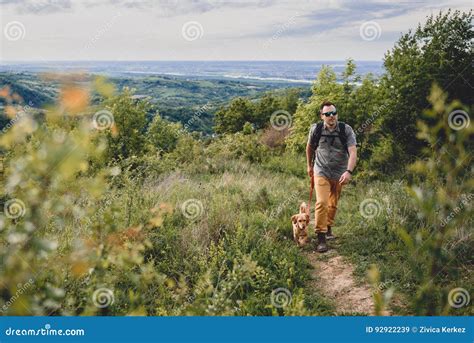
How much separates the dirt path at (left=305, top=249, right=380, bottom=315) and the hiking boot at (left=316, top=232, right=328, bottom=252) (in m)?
0.07

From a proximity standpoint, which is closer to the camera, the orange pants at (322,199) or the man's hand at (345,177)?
the man's hand at (345,177)

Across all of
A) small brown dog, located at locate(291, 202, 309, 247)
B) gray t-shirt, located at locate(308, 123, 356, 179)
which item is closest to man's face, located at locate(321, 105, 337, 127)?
gray t-shirt, located at locate(308, 123, 356, 179)

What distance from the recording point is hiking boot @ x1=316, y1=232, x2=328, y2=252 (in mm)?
5672

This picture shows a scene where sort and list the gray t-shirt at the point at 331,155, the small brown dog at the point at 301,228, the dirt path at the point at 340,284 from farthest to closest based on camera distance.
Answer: the gray t-shirt at the point at 331,155, the small brown dog at the point at 301,228, the dirt path at the point at 340,284

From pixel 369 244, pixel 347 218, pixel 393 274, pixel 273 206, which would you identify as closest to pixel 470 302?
pixel 393 274

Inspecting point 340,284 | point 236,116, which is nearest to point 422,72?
point 340,284

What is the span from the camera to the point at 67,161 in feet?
5.06

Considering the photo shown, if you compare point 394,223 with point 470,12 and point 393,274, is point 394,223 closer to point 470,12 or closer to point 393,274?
point 393,274

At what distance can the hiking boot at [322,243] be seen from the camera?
5672 millimetres

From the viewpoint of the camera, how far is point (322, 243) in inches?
226

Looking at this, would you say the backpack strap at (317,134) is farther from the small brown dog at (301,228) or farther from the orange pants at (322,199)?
the small brown dog at (301,228)

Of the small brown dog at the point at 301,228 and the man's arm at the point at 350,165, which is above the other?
the man's arm at the point at 350,165

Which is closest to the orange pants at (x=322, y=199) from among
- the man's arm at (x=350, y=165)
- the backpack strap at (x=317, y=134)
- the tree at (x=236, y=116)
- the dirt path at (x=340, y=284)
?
the man's arm at (x=350, y=165)

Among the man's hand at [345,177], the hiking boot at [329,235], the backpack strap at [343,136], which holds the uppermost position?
the backpack strap at [343,136]
